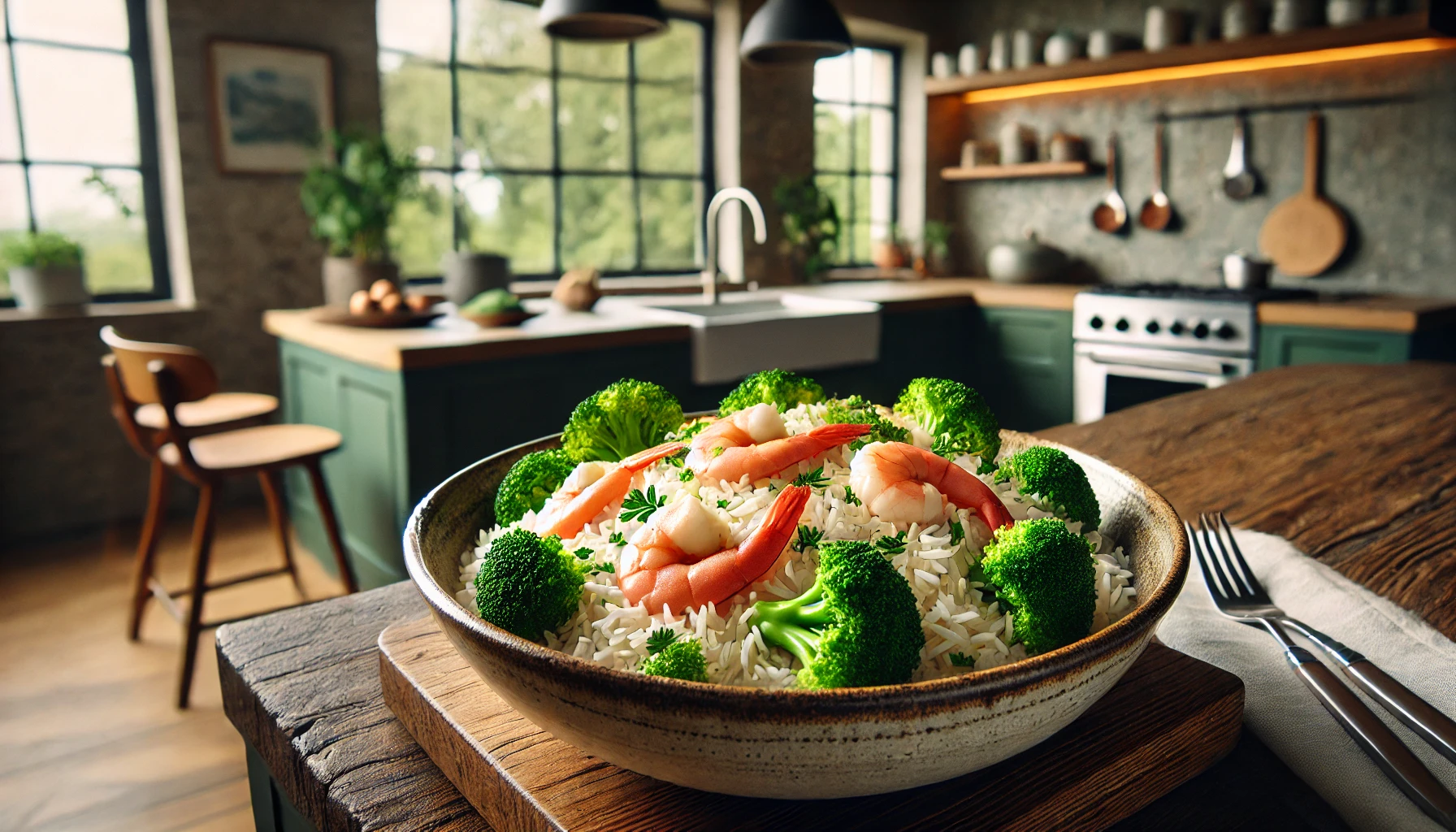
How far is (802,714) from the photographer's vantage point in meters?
0.42

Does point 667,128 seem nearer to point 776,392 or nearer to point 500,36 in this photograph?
point 500,36

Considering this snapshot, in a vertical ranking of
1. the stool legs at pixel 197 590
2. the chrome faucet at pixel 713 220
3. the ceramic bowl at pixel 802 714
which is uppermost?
the chrome faucet at pixel 713 220

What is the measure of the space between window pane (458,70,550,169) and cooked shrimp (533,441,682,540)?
13.0 feet

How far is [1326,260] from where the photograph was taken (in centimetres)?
433

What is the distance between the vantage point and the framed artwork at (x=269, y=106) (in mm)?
3643

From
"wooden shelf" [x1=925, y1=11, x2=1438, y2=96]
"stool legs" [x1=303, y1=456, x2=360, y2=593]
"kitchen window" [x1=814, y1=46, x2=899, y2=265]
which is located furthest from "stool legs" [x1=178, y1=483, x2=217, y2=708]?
"wooden shelf" [x1=925, y1=11, x2=1438, y2=96]

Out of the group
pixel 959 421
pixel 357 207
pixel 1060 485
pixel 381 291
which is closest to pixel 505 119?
pixel 357 207

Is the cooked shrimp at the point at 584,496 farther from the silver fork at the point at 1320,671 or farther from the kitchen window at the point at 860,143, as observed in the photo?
the kitchen window at the point at 860,143

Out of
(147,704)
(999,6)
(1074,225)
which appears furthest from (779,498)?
(999,6)

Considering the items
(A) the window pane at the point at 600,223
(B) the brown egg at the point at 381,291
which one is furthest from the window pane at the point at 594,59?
(B) the brown egg at the point at 381,291

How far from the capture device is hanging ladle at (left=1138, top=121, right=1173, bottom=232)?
4.86m

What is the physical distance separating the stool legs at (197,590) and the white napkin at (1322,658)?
7.67 ft

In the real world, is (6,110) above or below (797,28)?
below

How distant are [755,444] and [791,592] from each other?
0.15 meters
